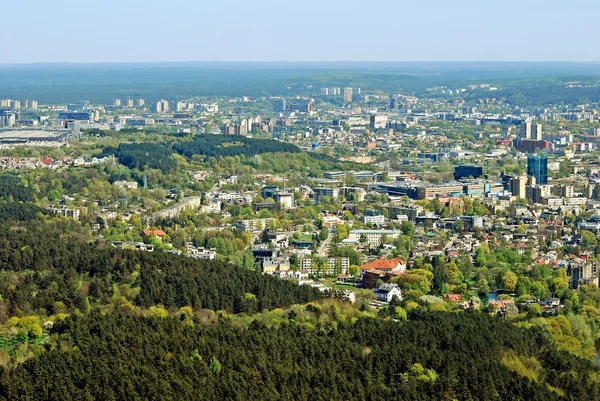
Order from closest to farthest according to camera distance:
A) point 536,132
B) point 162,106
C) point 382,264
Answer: point 382,264 → point 536,132 → point 162,106

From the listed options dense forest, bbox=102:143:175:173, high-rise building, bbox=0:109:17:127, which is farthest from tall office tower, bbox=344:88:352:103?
dense forest, bbox=102:143:175:173

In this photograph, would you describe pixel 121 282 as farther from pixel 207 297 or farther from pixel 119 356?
pixel 119 356

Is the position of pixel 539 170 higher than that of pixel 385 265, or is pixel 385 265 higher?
pixel 385 265

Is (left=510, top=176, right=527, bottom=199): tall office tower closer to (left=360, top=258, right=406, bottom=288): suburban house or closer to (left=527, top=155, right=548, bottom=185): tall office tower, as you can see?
(left=527, top=155, right=548, bottom=185): tall office tower

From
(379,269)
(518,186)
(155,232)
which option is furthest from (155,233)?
(518,186)

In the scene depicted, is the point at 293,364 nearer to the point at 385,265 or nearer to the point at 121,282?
the point at 121,282

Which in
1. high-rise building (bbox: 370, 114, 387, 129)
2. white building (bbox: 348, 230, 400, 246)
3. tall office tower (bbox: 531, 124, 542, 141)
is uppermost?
white building (bbox: 348, 230, 400, 246)
